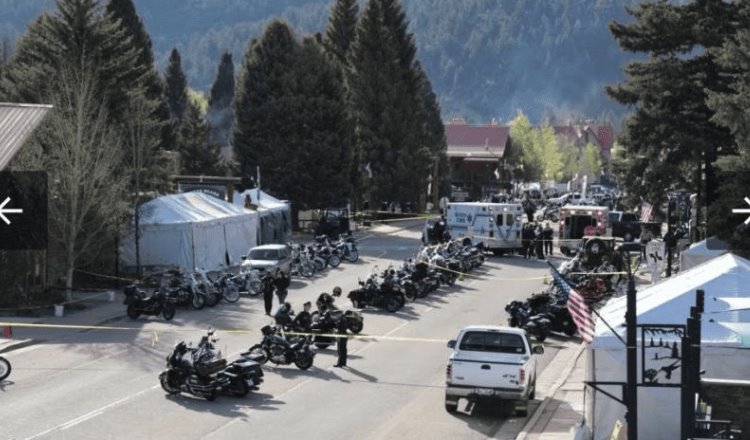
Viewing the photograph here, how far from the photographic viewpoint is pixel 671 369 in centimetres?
1875

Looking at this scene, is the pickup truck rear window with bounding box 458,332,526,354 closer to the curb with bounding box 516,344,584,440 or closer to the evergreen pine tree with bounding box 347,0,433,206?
the curb with bounding box 516,344,584,440

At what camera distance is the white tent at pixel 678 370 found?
1898 centimetres

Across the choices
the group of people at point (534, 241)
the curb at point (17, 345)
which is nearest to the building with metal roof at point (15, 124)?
the curb at point (17, 345)

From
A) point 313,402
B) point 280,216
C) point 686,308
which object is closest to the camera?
point 686,308

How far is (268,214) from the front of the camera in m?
56.8

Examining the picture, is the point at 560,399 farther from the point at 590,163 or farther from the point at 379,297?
the point at 590,163

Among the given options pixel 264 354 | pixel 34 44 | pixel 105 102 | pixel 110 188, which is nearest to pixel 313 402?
pixel 264 354

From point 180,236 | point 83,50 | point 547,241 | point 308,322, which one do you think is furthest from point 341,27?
point 308,322

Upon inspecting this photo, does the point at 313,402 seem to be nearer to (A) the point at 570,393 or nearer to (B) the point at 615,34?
(A) the point at 570,393

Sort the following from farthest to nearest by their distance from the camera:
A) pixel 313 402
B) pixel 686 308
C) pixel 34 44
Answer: pixel 34 44, pixel 313 402, pixel 686 308

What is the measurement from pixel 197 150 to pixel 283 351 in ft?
196

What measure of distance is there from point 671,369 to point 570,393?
5991mm

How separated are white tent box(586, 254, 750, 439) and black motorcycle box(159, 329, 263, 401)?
7.01 m

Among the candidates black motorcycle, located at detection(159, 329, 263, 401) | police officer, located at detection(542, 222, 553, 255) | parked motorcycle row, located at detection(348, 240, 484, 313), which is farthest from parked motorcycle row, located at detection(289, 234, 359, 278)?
black motorcycle, located at detection(159, 329, 263, 401)
